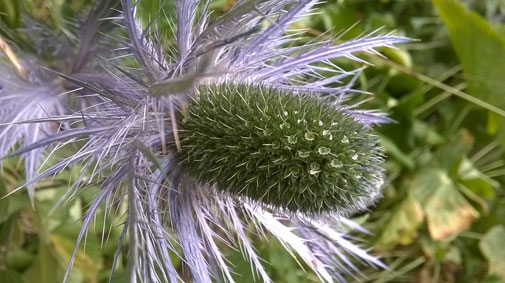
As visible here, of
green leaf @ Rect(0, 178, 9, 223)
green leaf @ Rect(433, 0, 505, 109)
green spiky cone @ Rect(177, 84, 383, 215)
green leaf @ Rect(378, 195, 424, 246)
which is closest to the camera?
green spiky cone @ Rect(177, 84, 383, 215)

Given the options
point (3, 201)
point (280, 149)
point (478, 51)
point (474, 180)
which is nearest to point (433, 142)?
point (474, 180)

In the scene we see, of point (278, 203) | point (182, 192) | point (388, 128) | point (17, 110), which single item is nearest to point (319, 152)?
point (278, 203)

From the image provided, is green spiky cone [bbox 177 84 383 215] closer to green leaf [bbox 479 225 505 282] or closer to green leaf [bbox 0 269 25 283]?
green leaf [bbox 0 269 25 283]

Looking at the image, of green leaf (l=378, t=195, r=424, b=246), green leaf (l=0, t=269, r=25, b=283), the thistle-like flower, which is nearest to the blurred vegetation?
green leaf (l=378, t=195, r=424, b=246)

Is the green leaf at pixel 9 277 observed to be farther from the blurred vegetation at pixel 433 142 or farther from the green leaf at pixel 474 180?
the green leaf at pixel 474 180

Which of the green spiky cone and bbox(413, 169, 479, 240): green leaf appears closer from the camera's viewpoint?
the green spiky cone

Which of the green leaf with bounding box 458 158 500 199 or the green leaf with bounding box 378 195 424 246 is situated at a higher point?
the green leaf with bounding box 458 158 500 199

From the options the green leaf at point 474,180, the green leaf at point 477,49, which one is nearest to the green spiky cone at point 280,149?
the green leaf at point 477,49
